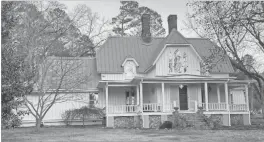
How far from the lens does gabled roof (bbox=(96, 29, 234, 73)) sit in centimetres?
2381

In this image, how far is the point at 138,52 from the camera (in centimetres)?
2584

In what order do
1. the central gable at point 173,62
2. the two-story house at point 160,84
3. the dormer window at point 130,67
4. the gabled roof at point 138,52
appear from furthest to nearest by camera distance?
the dormer window at point 130,67 < the gabled roof at point 138,52 < the central gable at point 173,62 < the two-story house at point 160,84

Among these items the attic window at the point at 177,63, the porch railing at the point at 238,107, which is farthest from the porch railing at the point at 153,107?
the porch railing at the point at 238,107

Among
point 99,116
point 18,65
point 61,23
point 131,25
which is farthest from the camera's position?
point 131,25

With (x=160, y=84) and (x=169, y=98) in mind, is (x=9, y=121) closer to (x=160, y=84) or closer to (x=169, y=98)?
(x=160, y=84)

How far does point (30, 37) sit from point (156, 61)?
914cm

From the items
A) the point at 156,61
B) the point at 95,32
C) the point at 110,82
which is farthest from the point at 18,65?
the point at 95,32

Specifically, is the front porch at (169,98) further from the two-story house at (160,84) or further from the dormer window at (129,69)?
the dormer window at (129,69)

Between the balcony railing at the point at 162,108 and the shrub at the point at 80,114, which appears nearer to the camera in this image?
the balcony railing at the point at 162,108

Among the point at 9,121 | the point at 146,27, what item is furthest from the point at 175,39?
the point at 9,121

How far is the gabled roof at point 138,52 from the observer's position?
23814mm

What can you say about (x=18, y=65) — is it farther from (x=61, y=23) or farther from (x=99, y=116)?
(x=99, y=116)

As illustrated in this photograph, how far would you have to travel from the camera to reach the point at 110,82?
836 inches

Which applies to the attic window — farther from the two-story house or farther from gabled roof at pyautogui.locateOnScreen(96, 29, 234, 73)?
gabled roof at pyautogui.locateOnScreen(96, 29, 234, 73)
